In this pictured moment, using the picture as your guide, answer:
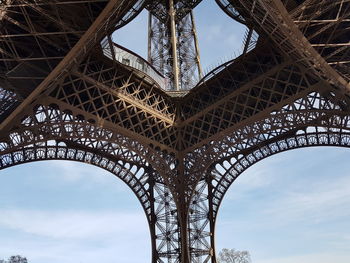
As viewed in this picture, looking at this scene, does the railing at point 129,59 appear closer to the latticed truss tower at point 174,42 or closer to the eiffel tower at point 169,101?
the eiffel tower at point 169,101

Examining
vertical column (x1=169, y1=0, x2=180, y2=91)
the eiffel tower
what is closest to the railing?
the eiffel tower

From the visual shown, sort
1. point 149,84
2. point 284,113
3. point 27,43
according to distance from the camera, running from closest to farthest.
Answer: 1. point 27,43
2. point 284,113
3. point 149,84

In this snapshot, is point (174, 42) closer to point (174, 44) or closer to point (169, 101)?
point (174, 44)

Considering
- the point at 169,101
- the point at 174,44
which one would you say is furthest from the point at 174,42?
the point at 169,101

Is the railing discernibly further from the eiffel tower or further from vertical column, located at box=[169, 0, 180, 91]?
vertical column, located at box=[169, 0, 180, 91]

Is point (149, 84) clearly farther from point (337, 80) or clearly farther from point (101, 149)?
point (337, 80)

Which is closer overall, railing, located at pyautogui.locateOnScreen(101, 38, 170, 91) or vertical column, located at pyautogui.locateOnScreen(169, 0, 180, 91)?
railing, located at pyautogui.locateOnScreen(101, 38, 170, 91)

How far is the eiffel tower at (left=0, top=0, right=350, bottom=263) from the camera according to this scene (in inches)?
580

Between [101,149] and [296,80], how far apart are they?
11.7 m

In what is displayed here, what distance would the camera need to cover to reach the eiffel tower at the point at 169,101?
14.7m

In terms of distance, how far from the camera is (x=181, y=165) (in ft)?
77.0

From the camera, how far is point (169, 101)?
23.4 m

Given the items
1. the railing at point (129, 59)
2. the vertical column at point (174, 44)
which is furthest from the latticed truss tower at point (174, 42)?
the railing at point (129, 59)

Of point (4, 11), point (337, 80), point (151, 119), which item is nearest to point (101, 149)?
point (151, 119)
